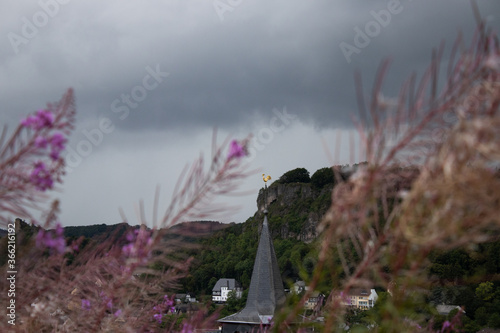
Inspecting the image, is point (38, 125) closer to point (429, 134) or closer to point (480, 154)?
point (429, 134)

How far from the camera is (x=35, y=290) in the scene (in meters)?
2.00

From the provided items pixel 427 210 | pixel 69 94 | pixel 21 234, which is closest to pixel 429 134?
pixel 427 210

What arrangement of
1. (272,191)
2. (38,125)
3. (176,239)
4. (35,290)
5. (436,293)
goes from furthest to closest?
1. (272,191)
2. (436,293)
3. (35,290)
4. (176,239)
5. (38,125)

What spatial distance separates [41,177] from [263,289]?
82.1ft

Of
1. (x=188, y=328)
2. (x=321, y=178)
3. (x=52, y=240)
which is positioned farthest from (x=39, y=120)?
(x=321, y=178)

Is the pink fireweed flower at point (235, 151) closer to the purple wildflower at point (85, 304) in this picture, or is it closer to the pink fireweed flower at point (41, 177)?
the pink fireweed flower at point (41, 177)

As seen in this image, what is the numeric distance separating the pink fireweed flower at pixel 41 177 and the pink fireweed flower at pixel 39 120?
0.41 ft

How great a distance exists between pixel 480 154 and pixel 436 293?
177 feet

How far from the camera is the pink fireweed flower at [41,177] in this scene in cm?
155

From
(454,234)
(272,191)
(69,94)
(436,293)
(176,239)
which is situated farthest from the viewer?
(272,191)

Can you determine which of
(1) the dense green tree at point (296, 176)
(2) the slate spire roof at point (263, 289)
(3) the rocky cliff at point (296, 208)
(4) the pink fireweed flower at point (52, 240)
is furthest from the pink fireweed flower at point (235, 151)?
(1) the dense green tree at point (296, 176)

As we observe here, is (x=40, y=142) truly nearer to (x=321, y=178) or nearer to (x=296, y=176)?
(x=321, y=178)

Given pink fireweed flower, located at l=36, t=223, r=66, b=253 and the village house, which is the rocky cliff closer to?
the village house

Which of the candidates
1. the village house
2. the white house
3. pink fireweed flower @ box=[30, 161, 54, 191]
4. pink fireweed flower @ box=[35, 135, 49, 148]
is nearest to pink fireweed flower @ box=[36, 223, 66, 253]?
pink fireweed flower @ box=[30, 161, 54, 191]
